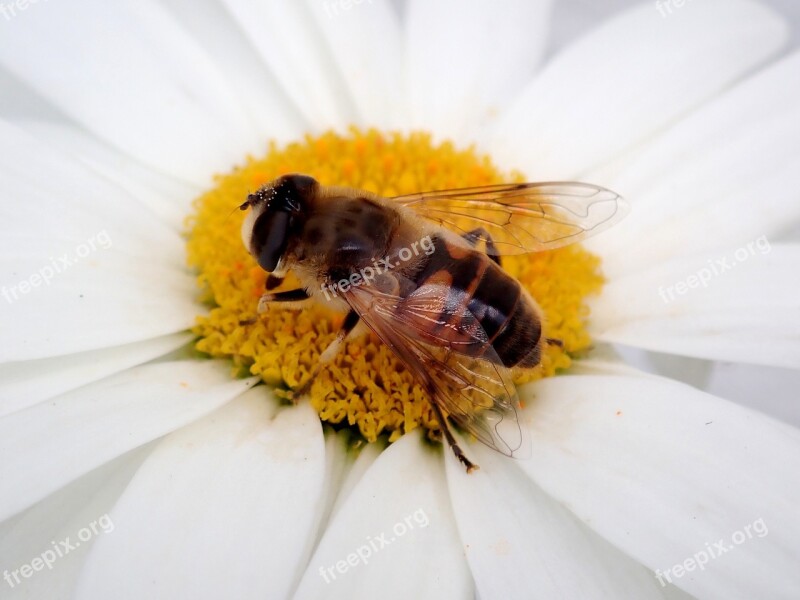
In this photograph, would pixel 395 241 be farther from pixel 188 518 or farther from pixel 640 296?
pixel 640 296

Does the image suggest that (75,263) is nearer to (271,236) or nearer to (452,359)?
(271,236)

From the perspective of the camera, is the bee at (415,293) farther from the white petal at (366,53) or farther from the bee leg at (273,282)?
the white petal at (366,53)

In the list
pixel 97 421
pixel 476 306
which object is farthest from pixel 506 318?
pixel 97 421

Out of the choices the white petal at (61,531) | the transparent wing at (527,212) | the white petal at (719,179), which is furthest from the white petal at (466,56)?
the white petal at (61,531)

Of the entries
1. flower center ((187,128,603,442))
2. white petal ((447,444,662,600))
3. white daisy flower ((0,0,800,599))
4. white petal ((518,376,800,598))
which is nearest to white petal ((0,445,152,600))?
white daisy flower ((0,0,800,599))

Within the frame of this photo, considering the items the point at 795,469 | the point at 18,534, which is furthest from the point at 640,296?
the point at 18,534

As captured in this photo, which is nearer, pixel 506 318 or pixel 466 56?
pixel 506 318

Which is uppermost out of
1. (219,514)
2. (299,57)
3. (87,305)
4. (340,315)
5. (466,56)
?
(466,56)
